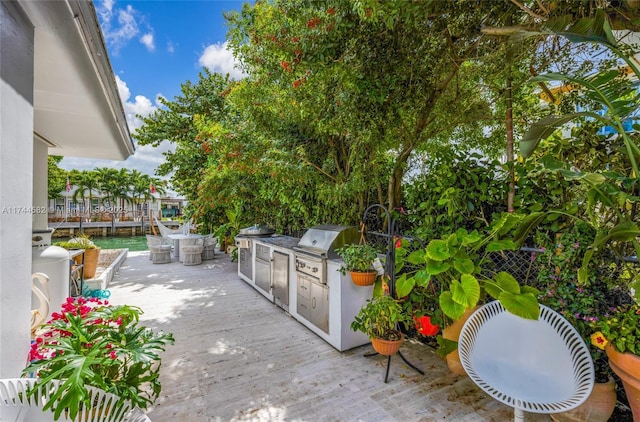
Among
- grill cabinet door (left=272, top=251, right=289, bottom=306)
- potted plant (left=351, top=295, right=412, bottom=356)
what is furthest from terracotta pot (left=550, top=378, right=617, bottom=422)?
grill cabinet door (left=272, top=251, right=289, bottom=306)

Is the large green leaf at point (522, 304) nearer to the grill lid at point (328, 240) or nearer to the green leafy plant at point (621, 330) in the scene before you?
the green leafy plant at point (621, 330)

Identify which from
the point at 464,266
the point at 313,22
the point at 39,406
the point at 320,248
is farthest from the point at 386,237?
the point at 39,406

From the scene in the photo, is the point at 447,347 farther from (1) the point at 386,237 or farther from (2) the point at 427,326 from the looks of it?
(1) the point at 386,237

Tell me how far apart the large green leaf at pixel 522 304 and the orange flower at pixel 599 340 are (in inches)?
16.1

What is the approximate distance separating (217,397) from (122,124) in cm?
300

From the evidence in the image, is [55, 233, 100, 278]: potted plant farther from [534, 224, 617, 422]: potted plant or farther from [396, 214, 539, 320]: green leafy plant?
[534, 224, 617, 422]: potted plant

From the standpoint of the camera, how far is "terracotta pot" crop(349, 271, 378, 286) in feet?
9.72

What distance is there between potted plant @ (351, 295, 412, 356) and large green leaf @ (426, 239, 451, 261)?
718 millimetres

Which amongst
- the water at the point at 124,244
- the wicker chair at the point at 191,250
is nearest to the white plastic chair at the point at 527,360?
the wicker chair at the point at 191,250

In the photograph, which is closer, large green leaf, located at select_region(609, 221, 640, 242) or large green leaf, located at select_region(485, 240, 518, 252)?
large green leaf, located at select_region(609, 221, 640, 242)

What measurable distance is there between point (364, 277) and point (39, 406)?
2.45 meters

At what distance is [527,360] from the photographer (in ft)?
6.58

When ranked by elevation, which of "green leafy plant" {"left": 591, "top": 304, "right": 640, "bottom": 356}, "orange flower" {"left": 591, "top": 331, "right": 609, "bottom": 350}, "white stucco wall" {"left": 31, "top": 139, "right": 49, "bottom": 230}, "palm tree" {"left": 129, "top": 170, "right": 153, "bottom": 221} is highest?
"palm tree" {"left": 129, "top": 170, "right": 153, "bottom": 221}

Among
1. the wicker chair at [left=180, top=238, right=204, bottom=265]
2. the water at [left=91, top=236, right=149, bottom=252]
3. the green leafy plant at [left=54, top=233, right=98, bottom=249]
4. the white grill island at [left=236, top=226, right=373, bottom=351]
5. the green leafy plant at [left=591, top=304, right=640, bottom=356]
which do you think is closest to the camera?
the green leafy plant at [left=591, top=304, right=640, bottom=356]
